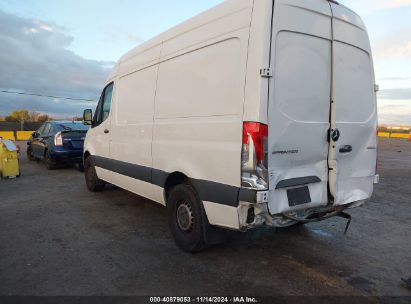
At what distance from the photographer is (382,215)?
6.18m

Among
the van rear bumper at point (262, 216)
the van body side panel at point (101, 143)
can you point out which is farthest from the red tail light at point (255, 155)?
the van body side panel at point (101, 143)

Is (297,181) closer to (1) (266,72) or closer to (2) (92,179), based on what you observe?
(1) (266,72)

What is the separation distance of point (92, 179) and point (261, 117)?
539cm

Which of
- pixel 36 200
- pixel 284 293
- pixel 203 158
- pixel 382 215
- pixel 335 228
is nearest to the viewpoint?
pixel 284 293

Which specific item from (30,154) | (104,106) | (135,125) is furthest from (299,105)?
(30,154)

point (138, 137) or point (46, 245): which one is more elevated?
point (138, 137)

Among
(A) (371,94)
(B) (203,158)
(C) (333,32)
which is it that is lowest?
(B) (203,158)

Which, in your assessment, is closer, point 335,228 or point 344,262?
point 344,262

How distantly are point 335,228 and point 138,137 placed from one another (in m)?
3.36

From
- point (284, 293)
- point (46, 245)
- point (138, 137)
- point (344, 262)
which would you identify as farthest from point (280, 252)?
point (46, 245)

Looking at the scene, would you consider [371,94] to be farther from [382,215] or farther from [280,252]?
[382,215]

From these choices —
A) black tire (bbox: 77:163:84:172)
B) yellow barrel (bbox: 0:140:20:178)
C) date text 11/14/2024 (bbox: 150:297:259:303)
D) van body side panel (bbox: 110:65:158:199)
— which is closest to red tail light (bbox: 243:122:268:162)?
date text 11/14/2024 (bbox: 150:297:259:303)

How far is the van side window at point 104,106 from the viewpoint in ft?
21.7

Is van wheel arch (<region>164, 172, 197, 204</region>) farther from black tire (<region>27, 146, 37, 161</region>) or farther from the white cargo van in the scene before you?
black tire (<region>27, 146, 37, 161</region>)
